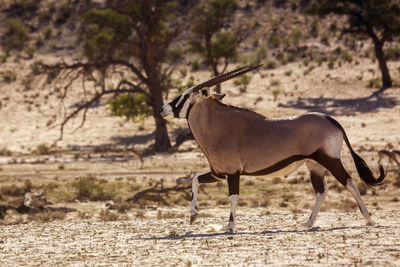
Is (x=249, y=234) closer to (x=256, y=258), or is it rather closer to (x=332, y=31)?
(x=256, y=258)

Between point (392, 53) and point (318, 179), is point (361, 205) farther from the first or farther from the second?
point (392, 53)

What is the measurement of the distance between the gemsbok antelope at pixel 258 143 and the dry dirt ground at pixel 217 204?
63cm

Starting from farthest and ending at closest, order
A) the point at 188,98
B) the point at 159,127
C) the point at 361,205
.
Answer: the point at 159,127 < the point at 188,98 < the point at 361,205

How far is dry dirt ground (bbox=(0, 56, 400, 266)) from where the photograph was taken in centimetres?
916

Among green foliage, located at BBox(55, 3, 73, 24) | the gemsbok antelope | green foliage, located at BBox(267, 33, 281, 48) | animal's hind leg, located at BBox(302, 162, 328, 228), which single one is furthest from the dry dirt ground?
green foliage, located at BBox(55, 3, 73, 24)

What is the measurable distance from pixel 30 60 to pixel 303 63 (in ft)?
79.7

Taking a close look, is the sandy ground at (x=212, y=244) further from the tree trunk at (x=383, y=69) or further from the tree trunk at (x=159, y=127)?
the tree trunk at (x=383, y=69)

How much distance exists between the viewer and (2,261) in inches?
378

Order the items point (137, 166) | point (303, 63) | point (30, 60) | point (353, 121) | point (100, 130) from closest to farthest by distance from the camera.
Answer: point (137, 166)
point (353, 121)
point (100, 130)
point (303, 63)
point (30, 60)

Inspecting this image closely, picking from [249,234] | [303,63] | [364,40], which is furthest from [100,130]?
[249,234]

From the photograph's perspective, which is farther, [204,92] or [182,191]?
[182,191]

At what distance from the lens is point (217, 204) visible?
813 inches

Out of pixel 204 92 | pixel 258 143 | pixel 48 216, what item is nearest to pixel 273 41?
pixel 48 216

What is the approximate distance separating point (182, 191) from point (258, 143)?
9749 mm
